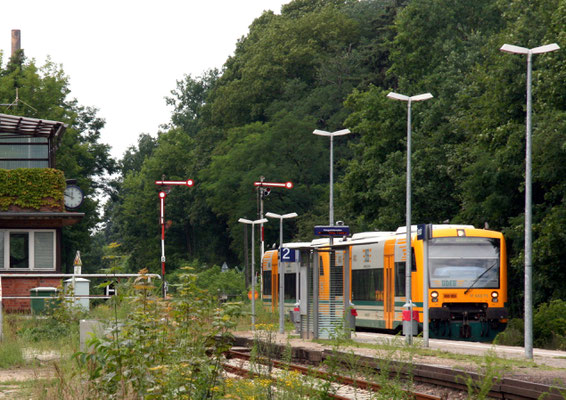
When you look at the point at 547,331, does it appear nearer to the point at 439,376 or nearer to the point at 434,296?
the point at 434,296

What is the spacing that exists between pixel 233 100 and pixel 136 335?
65.3 meters

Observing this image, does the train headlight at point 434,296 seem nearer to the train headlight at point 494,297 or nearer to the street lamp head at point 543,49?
the train headlight at point 494,297

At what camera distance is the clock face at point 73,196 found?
1598 inches

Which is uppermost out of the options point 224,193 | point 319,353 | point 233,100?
point 233,100

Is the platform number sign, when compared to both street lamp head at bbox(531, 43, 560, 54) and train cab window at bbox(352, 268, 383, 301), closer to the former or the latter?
train cab window at bbox(352, 268, 383, 301)

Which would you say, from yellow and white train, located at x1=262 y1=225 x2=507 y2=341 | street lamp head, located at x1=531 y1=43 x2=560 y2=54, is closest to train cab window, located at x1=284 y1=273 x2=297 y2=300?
yellow and white train, located at x1=262 y1=225 x2=507 y2=341

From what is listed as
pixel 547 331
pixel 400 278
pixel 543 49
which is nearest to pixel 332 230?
pixel 400 278

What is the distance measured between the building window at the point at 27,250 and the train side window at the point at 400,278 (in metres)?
13.0

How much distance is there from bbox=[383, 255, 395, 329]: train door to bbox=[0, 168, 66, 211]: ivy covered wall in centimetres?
1281

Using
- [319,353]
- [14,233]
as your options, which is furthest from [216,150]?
[319,353]

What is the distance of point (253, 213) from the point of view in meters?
68.6

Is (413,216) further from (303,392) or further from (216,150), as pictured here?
(303,392)

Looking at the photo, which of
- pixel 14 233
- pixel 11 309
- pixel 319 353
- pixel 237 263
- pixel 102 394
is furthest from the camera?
pixel 237 263

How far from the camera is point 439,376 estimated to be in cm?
1614
